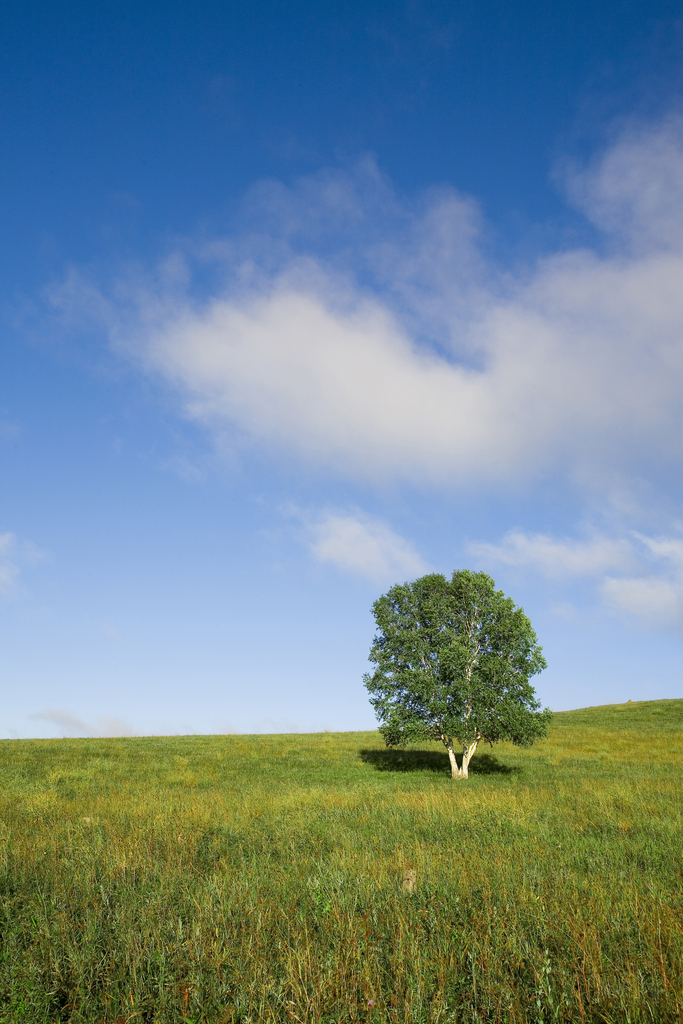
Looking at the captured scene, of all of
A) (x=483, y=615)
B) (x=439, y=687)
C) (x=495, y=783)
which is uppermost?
(x=483, y=615)

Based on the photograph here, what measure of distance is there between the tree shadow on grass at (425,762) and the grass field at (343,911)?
14.5 m

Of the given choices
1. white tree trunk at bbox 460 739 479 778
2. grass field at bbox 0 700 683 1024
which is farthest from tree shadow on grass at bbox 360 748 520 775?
grass field at bbox 0 700 683 1024

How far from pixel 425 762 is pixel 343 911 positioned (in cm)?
2964

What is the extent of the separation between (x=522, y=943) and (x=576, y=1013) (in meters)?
1.12

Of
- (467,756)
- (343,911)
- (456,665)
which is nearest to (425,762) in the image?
(467,756)

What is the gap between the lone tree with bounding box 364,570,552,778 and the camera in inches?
1083

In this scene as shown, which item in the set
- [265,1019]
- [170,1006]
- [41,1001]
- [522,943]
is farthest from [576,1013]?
[41,1001]

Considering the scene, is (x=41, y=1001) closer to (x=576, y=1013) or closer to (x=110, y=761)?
(x=576, y=1013)

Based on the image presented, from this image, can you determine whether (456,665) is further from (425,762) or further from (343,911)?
(343,911)

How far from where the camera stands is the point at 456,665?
2781 cm

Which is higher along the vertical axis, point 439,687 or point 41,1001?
point 439,687

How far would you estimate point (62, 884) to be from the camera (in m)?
8.62

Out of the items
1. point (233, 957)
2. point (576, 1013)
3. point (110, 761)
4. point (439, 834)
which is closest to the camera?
point (576, 1013)

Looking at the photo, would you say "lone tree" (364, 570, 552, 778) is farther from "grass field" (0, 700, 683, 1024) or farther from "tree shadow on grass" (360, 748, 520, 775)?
"grass field" (0, 700, 683, 1024)
